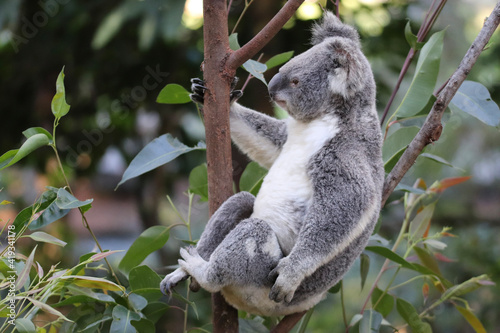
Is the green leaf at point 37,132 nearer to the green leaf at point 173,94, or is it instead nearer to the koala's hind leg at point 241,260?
A: the green leaf at point 173,94

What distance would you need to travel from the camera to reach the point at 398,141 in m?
2.29

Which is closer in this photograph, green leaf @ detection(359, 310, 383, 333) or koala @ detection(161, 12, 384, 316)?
koala @ detection(161, 12, 384, 316)

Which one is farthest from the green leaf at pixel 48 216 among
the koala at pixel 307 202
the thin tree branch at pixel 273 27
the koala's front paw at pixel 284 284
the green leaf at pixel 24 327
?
the thin tree branch at pixel 273 27

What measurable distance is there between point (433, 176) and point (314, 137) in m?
4.49

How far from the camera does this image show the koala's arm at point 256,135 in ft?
7.66

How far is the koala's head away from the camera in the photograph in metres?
2.04

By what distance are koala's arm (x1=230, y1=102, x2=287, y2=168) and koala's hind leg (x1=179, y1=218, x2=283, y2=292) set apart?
0.52 meters

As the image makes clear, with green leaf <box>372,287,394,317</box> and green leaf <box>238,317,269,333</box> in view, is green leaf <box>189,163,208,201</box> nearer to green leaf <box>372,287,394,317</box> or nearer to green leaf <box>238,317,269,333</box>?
green leaf <box>238,317,269,333</box>

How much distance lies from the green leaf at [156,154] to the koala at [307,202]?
0.26m

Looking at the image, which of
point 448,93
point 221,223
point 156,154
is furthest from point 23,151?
point 448,93

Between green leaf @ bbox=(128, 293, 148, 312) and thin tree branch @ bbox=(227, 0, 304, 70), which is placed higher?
thin tree branch @ bbox=(227, 0, 304, 70)

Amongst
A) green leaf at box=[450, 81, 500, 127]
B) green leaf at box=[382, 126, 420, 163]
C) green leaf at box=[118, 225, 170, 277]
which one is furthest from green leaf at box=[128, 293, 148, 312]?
green leaf at box=[450, 81, 500, 127]

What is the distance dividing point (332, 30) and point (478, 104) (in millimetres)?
674

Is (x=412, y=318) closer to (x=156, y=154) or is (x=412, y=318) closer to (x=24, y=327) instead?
(x=156, y=154)
